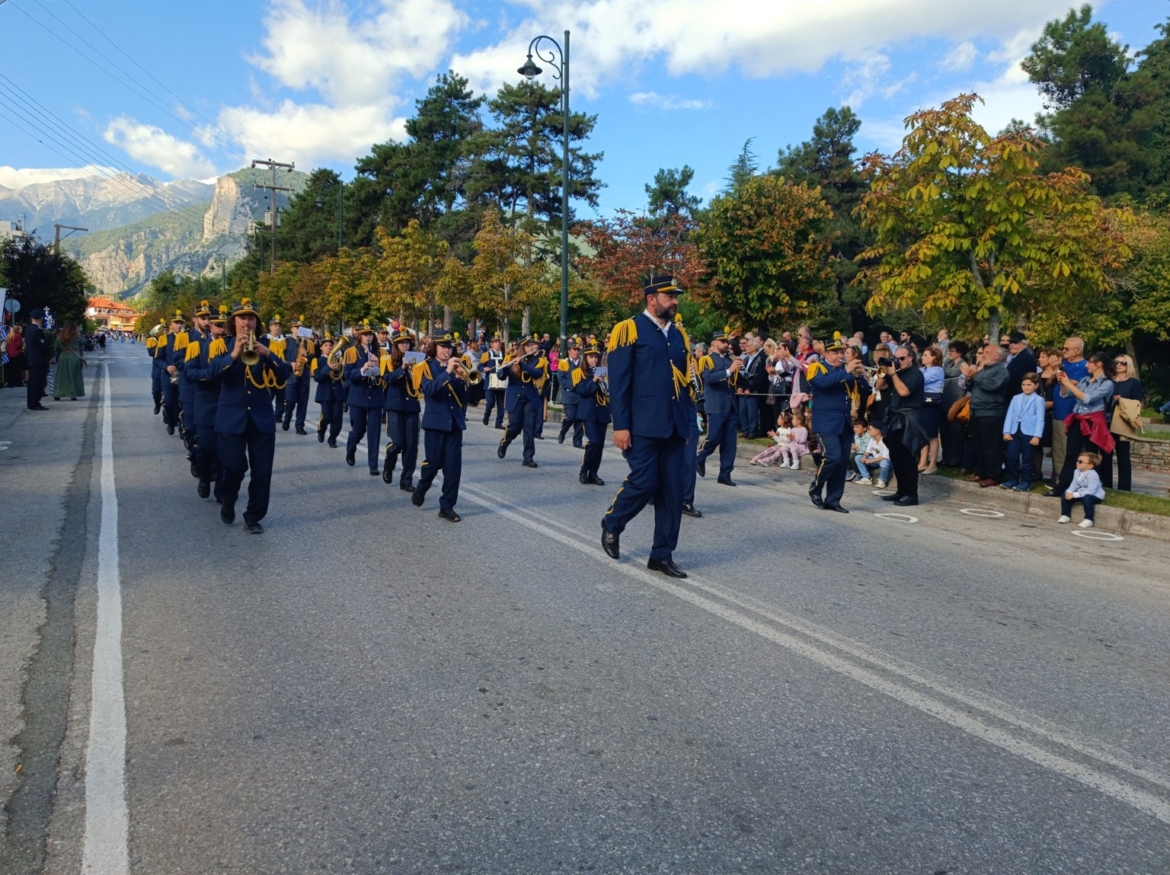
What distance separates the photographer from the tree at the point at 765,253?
26.7 meters

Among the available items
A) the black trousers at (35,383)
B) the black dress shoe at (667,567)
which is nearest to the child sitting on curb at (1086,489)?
the black dress shoe at (667,567)

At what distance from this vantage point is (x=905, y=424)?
10617 millimetres

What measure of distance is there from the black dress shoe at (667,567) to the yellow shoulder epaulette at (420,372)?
3329 millimetres

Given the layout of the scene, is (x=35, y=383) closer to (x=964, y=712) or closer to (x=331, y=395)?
(x=331, y=395)

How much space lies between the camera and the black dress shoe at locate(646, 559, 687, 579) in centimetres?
657

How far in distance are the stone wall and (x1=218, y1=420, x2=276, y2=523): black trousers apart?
1378 cm

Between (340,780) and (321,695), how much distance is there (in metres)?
0.86

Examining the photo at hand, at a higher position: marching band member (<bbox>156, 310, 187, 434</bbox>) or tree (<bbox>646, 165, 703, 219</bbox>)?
tree (<bbox>646, 165, 703, 219</bbox>)

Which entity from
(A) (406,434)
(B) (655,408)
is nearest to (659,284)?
(B) (655,408)

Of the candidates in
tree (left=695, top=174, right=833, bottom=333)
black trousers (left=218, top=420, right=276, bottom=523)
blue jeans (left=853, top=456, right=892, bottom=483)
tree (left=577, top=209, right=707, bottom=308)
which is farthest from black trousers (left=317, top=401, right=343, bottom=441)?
tree (left=577, top=209, right=707, bottom=308)

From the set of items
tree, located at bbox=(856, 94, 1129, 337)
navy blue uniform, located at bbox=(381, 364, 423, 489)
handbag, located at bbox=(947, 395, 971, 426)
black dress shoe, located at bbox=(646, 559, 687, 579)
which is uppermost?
tree, located at bbox=(856, 94, 1129, 337)

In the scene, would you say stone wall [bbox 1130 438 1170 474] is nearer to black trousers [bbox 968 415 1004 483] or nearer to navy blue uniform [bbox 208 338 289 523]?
black trousers [bbox 968 415 1004 483]

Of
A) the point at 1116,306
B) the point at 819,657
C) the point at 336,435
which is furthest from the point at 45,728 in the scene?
the point at 1116,306

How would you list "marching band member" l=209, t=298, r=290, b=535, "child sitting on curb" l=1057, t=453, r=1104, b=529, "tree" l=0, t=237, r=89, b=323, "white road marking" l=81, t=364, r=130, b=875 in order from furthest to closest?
1. "tree" l=0, t=237, r=89, b=323
2. "child sitting on curb" l=1057, t=453, r=1104, b=529
3. "marching band member" l=209, t=298, r=290, b=535
4. "white road marking" l=81, t=364, r=130, b=875
